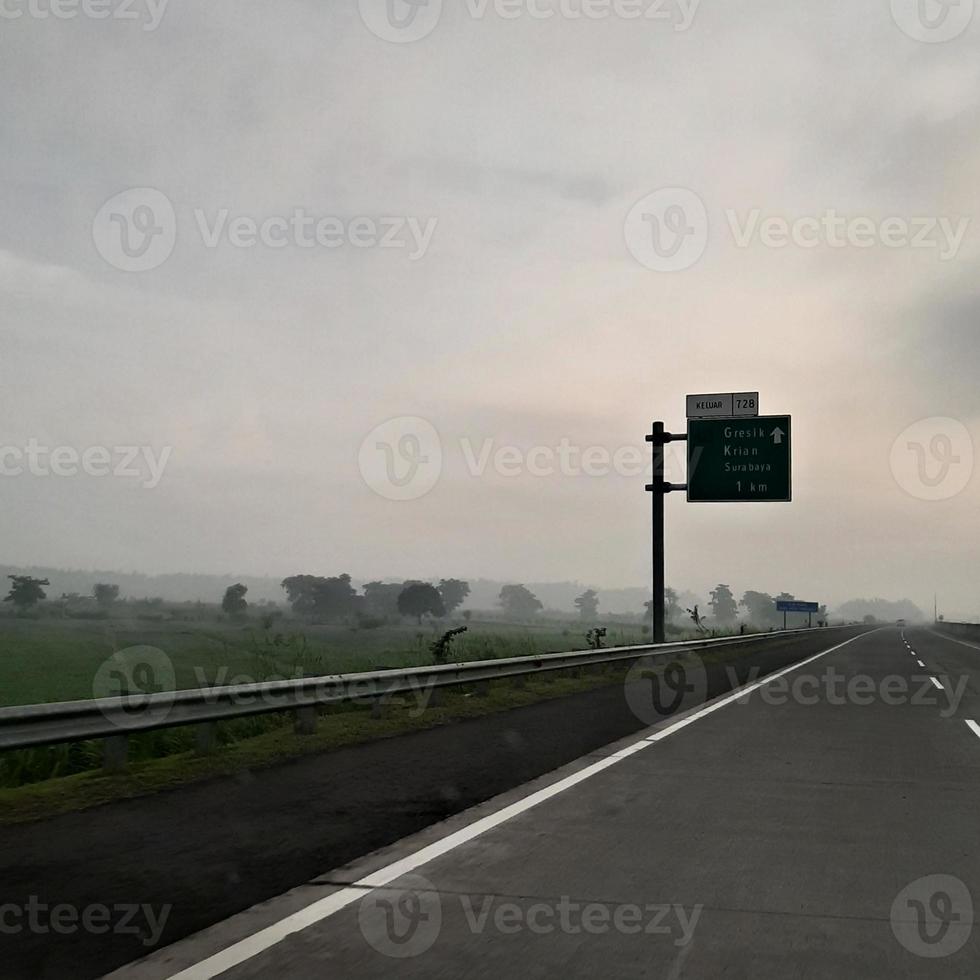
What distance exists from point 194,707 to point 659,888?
4845mm

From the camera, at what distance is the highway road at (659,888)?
4.53m

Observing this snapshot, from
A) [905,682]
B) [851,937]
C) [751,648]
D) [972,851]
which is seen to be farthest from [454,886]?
[751,648]

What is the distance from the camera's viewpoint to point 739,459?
28688 mm

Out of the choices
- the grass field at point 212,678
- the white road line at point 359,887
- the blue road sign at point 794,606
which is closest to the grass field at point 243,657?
the grass field at point 212,678

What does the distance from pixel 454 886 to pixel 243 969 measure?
1670mm

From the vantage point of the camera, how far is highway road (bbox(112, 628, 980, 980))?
4531 mm

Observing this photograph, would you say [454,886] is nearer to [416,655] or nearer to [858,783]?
[858,783]

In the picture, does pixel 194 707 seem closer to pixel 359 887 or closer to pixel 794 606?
pixel 359 887

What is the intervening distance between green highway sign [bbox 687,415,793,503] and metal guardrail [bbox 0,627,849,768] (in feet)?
49.5

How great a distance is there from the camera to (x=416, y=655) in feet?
75.3

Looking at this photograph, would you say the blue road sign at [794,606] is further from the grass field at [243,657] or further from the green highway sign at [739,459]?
the green highway sign at [739,459]

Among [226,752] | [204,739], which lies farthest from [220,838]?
[226,752]

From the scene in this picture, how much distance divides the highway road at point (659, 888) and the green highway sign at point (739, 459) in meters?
18.3

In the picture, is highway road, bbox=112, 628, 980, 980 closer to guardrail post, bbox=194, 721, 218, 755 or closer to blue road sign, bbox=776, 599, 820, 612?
guardrail post, bbox=194, 721, 218, 755
